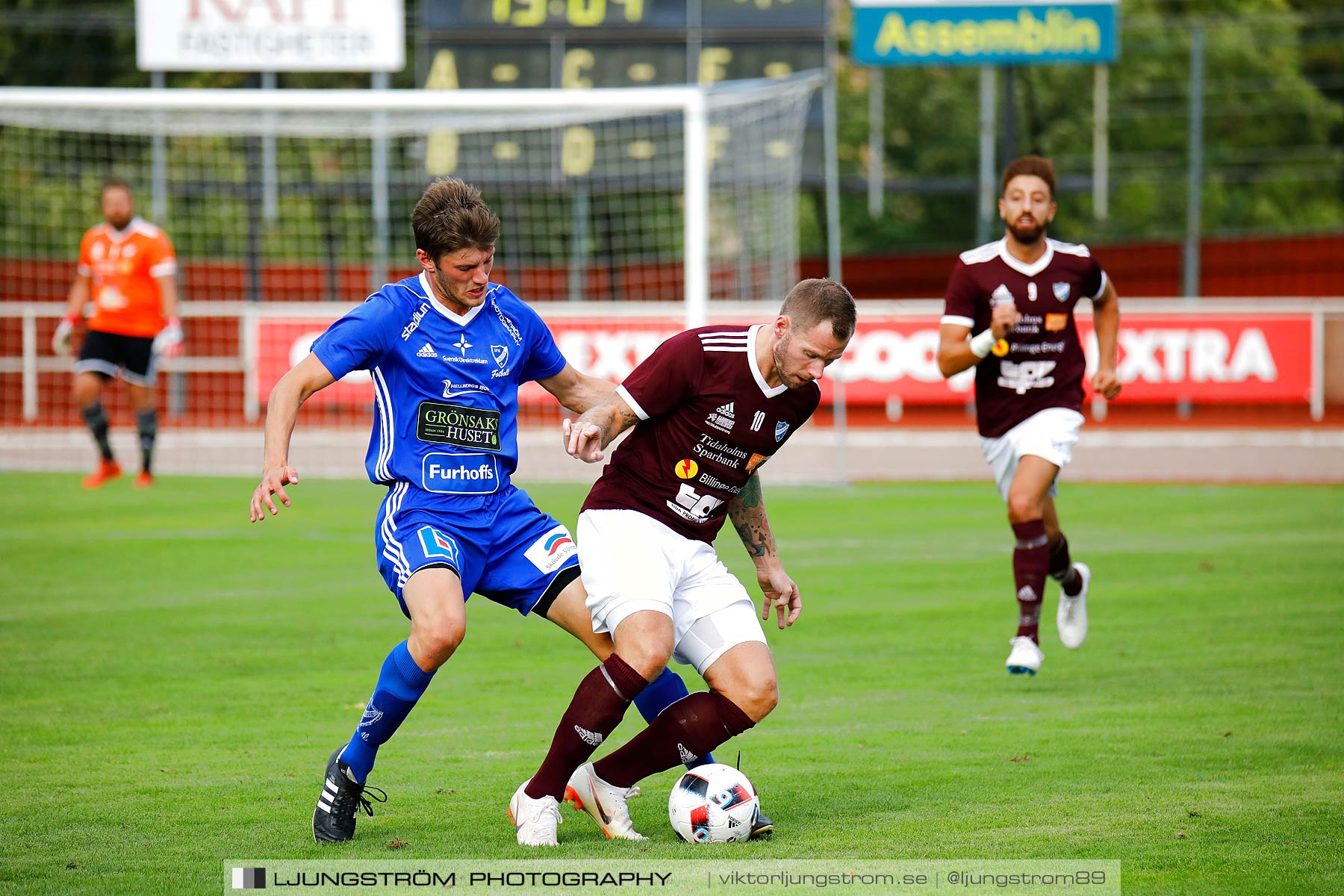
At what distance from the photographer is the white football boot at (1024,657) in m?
6.96

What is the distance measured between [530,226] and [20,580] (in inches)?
604

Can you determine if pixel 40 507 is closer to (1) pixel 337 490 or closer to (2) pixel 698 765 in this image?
(1) pixel 337 490

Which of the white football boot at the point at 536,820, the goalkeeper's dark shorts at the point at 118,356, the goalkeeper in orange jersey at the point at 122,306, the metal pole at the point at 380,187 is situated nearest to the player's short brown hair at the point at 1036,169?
the white football boot at the point at 536,820

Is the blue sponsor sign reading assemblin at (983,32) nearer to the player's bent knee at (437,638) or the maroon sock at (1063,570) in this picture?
the maroon sock at (1063,570)

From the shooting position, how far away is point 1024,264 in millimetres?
7695

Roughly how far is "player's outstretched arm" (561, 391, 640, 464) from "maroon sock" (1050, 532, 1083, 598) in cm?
348

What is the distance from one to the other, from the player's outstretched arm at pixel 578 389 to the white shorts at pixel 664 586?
55cm

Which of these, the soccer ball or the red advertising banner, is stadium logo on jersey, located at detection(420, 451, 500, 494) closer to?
the soccer ball

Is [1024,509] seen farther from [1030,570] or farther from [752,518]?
[752,518]

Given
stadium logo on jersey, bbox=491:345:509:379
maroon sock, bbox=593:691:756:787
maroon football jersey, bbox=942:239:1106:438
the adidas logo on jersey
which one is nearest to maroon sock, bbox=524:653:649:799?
the adidas logo on jersey

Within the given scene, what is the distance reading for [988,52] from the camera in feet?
80.0

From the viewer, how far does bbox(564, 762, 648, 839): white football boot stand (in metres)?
4.64

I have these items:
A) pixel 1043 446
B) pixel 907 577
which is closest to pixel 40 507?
pixel 907 577

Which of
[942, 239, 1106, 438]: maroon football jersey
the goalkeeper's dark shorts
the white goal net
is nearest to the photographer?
[942, 239, 1106, 438]: maroon football jersey
